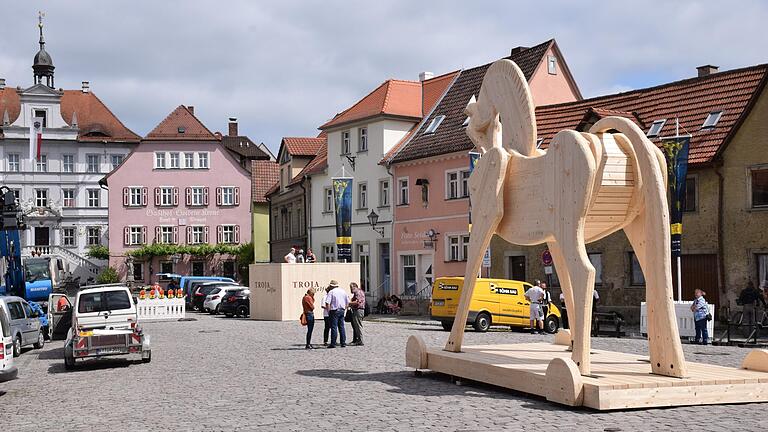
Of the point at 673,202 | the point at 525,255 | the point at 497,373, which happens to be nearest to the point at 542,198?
the point at 497,373

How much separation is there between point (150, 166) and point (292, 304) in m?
38.9

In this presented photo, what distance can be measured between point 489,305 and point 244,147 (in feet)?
209

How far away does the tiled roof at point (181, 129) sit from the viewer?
72.6 meters

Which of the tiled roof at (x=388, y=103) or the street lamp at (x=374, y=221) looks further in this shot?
the tiled roof at (x=388, y=103)

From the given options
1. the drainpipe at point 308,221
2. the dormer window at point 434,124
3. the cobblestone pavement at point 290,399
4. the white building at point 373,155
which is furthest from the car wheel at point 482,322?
the drainpipe at point 308,221

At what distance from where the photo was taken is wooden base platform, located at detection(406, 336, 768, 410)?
1162 centimetres

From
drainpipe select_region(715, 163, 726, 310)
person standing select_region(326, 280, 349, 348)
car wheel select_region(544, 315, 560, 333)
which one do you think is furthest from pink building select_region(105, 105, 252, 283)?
person standing select_region(326, 280, 349, 348)

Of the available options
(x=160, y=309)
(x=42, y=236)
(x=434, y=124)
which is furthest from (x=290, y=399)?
(x=42, y=236)

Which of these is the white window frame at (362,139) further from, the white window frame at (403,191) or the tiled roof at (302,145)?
the tiled roof at (302,145)

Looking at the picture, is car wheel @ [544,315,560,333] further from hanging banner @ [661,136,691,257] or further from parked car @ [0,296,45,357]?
parked car @ [0,296,45,357]

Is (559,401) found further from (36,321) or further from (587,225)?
(36,321)

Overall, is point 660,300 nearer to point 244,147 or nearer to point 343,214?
point 343,214

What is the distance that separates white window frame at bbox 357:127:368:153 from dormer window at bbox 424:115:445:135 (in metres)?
4.29

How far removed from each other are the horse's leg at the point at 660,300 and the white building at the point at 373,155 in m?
33.1
